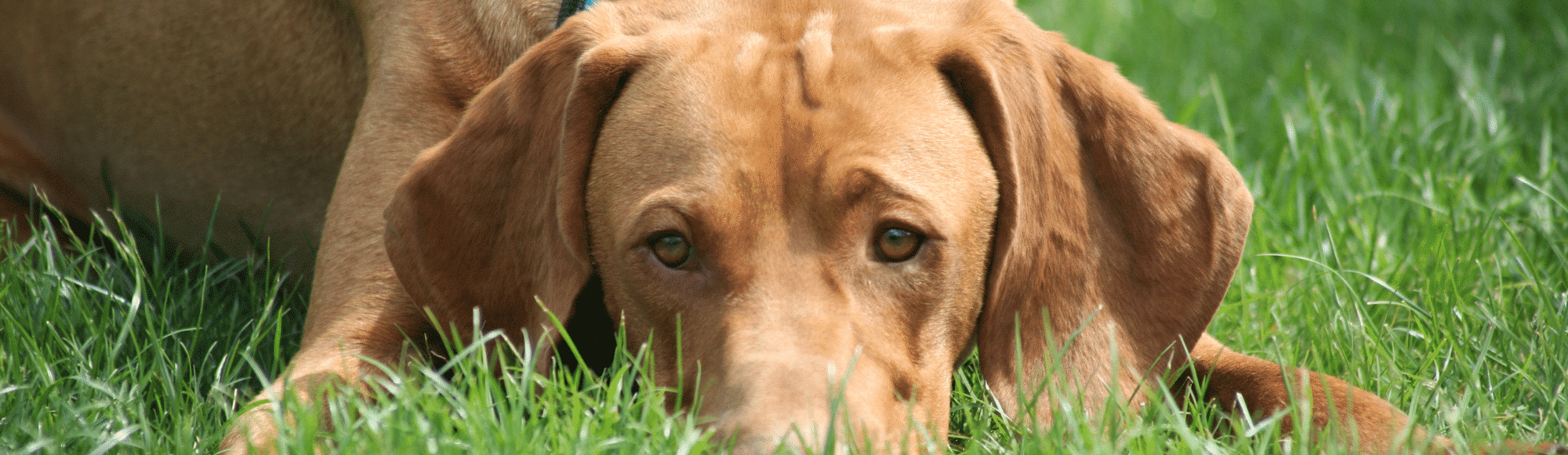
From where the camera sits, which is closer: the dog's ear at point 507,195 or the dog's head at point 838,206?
the dog's head at point 838,206

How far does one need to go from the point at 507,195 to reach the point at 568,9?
565mm

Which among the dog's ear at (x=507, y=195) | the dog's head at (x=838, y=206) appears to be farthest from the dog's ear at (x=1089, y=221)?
the dog's ear at (x=507, y=195)

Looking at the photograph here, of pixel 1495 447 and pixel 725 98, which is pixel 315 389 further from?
pixel 1495 447

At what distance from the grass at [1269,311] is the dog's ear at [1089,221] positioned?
0.15 m

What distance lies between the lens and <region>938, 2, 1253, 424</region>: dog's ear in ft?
8.32

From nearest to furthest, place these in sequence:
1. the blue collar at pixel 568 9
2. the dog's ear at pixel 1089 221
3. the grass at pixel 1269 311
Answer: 1. the grass at pixel 1269 311
2. the dog's ear at pixel 1089 221
3. the blue collar at pixel 568 9

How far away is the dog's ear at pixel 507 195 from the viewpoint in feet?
8.32

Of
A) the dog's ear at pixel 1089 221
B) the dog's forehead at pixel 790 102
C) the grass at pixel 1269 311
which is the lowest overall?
the grass at pixel 1269 311

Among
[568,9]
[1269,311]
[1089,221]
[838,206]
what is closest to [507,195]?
[568,9]

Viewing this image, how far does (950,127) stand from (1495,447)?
3.38 ft

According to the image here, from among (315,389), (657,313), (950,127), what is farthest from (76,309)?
(950,127)

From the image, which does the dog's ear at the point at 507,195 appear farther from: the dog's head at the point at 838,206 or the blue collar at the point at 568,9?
the blue collar at the point at 568,9

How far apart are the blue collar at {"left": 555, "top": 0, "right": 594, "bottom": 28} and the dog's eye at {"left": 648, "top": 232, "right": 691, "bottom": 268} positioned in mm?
798

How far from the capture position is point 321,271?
2869 millimetres
